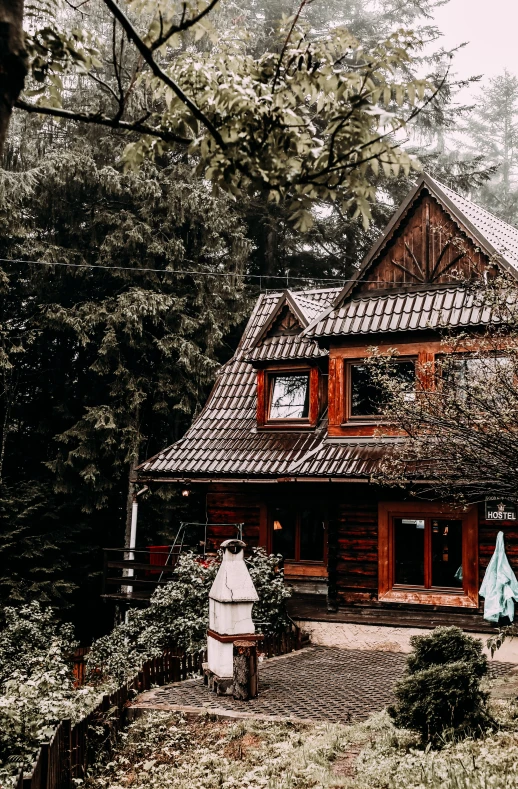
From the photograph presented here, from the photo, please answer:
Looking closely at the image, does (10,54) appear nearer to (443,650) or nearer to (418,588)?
(443,650)

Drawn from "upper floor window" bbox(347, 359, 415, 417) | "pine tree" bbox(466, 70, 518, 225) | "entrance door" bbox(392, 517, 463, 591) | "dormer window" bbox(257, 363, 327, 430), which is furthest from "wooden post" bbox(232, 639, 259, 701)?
"pine tree" bbox(466, 70, 518, 225)

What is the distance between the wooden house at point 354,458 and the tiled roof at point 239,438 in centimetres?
4

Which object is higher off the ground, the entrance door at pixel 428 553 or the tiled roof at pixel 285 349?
the tiled roof at pixel 285 349

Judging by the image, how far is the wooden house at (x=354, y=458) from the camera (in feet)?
50.3

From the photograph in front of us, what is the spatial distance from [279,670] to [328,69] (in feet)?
35.4

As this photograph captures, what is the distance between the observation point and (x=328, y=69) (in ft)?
13.9

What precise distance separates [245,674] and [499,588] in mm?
5378

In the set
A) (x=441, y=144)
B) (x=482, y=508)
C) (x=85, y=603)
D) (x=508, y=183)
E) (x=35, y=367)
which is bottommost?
(x=85, y=603)

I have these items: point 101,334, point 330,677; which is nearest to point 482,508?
point 330,677

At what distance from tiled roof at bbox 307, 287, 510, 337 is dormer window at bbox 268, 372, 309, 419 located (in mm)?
2087

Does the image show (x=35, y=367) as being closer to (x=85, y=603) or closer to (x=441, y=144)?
(x=85, y=603)

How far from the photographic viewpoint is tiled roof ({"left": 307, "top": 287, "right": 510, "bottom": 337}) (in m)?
15.3

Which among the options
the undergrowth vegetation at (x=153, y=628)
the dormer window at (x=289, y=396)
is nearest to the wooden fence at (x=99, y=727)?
the undergrowth vegetation at (x=153, y=628)

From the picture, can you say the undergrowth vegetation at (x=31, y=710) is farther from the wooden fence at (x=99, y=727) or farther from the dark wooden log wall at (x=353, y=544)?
the dark wooden log wall at (x=353, y=544)
